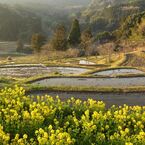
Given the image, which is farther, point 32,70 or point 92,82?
point 32,70

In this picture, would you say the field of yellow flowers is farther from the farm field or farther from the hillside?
the hillside

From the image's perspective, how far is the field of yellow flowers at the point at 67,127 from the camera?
14.2 m

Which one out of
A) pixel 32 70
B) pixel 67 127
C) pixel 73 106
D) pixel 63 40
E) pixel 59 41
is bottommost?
pixel 32 70

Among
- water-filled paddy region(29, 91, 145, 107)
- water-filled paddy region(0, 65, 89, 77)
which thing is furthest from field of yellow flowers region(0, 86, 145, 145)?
water-filled paddy region(0, 65, 89, 77)

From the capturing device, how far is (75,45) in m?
93.6

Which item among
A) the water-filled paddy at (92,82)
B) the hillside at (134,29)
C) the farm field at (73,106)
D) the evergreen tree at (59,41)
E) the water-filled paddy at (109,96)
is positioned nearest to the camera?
the farm field at (73,106)

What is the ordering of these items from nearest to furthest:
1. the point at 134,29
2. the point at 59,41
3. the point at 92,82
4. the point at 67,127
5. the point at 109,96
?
the point at 67,127, the point at 109,96, the point at 92,82, the point at 59,41, the point at 134,29

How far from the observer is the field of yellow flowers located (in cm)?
1416

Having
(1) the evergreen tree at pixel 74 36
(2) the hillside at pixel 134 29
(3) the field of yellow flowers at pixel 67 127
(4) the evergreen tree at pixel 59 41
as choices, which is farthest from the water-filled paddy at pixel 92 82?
(1) the evergreen tree at pixel 74 36

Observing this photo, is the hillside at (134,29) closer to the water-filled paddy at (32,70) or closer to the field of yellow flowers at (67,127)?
the water-filled paddy at (32,70)

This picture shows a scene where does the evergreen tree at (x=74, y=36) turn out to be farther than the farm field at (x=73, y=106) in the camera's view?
Yes

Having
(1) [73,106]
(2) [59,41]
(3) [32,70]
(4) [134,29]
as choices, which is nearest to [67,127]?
(1) [73,106]

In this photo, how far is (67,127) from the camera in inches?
687

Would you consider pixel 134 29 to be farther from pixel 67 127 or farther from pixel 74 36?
pixel 67 127
